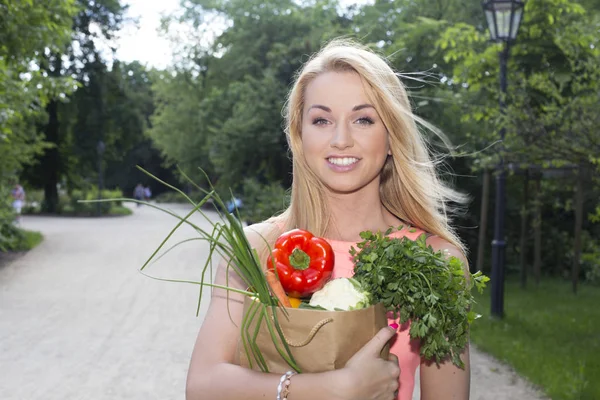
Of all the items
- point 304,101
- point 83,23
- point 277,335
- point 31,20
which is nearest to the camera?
point 277,335

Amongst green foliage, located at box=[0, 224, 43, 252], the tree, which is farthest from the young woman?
the tree

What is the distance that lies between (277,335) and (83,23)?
126ft

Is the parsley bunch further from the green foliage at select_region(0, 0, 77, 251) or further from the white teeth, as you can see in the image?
the green foliage at select_region(0, 0, 77, 251)

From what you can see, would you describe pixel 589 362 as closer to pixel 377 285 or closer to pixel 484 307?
pixel 484 307

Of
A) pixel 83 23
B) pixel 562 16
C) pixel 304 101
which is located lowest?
pixel 304 101

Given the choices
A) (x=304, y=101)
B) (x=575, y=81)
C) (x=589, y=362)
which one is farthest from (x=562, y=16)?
(x=304, y=101)

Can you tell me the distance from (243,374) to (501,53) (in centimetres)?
905

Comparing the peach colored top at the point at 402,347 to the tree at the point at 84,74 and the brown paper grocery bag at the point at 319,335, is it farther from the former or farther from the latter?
the tree at the point at 84,74

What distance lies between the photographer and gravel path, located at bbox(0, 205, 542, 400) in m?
6.69

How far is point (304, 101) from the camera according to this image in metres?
2.29

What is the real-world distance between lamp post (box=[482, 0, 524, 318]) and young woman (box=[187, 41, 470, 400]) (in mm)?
7467

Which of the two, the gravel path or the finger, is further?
the gravel path

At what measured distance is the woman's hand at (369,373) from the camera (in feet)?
5.65

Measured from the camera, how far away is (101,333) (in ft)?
30.0
